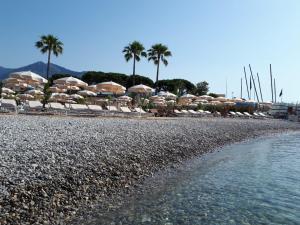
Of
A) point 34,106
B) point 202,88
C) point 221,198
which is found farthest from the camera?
point 202,88

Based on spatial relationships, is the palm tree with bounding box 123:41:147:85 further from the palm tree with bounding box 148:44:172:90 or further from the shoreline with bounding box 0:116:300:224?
the shoreline with bounding box 0:116:300:224

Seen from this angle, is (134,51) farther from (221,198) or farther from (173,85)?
(221,198)

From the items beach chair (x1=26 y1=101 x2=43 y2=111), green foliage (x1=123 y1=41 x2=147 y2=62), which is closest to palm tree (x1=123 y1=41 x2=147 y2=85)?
green foliage (x1=123 y1=41 x2=147 y2=62)

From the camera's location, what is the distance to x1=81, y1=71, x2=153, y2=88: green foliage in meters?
55.5

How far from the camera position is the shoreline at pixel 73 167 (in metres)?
5.79

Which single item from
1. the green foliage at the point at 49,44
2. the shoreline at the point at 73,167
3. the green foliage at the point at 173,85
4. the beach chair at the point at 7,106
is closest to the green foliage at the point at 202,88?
the green foliage at the point at 173,85

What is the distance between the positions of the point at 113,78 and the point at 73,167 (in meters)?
48.6

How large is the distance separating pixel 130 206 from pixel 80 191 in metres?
1.01

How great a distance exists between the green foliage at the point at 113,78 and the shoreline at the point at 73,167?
1636 inches

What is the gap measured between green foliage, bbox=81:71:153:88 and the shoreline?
41.6m

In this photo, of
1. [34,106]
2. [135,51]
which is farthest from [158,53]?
[34,106]

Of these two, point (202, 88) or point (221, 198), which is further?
point (202, 88)

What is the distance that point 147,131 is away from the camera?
51.9ft

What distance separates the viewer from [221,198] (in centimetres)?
807
